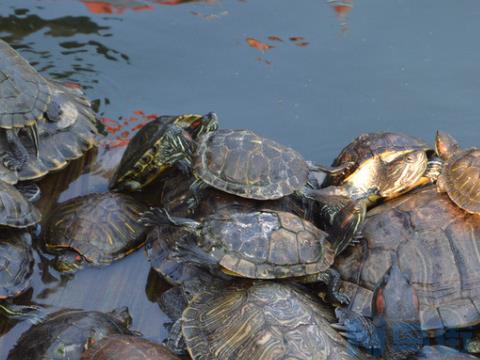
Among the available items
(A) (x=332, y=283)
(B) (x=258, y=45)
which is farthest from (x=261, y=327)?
(B) (x=258, y=45)

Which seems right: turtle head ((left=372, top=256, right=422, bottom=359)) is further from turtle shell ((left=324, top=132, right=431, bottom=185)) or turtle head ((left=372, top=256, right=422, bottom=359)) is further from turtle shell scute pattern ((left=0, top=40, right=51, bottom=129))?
turtle shell scute pattern ((left=0, top=40, right=51, bottom=129))

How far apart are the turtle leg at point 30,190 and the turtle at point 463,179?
2306mm

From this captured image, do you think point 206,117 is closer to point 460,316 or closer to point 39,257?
point 39,257

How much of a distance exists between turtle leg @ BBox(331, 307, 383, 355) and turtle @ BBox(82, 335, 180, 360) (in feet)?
2.56

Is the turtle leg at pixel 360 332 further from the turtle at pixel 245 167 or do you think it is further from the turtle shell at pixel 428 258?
the turtle at pixel 245 167

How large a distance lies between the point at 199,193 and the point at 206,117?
22.4 inches

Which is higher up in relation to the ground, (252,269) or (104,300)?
(252,269)

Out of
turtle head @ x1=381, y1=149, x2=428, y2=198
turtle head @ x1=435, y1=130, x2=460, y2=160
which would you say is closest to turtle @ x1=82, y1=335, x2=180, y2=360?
turtle head @ x1=381, y1=149, x2=428, y2=198

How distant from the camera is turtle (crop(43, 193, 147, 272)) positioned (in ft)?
11.8

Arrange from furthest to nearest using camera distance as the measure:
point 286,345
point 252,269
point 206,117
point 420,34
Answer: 1. point 420,34
2. point 206,117
3. point 252,269
4. point 286,345

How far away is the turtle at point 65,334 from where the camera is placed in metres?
2.98

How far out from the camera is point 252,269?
3.19m

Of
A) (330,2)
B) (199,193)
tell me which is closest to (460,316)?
(199,193)

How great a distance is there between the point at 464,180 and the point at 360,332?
997mm
